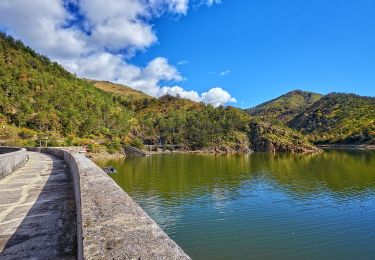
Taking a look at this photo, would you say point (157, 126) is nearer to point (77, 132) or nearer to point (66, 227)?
point (77, 132)

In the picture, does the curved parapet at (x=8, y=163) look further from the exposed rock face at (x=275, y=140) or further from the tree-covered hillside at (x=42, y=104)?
the exposed rock face at (x=275, y=140)

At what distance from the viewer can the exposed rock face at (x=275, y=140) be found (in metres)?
170

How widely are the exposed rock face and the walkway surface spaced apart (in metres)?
163

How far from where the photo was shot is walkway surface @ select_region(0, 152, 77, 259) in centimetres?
821

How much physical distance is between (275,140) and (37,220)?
174 m

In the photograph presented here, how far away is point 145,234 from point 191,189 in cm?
4512

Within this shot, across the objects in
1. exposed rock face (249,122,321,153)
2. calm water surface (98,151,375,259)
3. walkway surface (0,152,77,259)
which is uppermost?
exposed rock face (249,122,321,153)

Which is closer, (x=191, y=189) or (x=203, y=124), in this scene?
(x=191, y=189)

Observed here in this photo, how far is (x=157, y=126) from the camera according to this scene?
19250cm

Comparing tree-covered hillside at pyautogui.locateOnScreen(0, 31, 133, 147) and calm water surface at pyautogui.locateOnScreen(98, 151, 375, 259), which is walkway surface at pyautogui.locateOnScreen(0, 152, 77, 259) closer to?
calm water surface at pyautogui.locateOnScreen(98, 151, 375, 259)

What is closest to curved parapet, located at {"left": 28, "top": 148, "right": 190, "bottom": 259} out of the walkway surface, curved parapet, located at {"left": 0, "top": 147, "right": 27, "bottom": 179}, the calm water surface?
the walkway surface

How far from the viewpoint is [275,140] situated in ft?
580

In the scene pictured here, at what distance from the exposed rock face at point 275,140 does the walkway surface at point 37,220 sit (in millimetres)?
163155

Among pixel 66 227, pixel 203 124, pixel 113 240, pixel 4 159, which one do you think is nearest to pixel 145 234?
pixel 113 240
